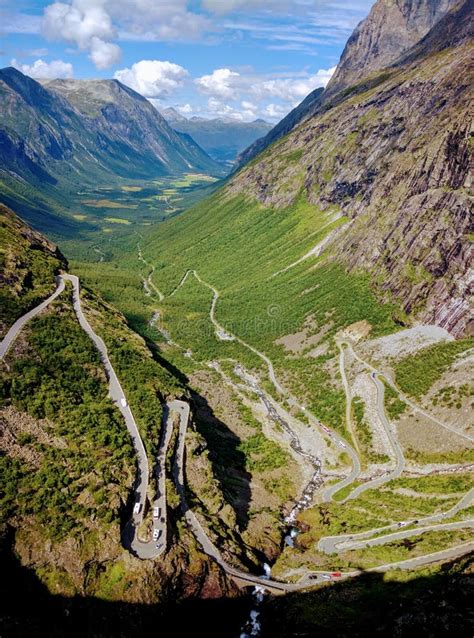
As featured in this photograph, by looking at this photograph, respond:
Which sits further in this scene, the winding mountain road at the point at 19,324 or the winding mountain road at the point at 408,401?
the winding mountain road at the point at 408,401

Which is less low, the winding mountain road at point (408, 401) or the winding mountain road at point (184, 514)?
the winding mountain road at point (408, 401)

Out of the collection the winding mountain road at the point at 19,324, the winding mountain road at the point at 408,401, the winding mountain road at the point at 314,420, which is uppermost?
the winding mountain road at the point at 19,324

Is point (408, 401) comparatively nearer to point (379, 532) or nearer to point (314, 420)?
point (314, 420)

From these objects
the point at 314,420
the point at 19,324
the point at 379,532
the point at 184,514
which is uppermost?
the point at 19,324

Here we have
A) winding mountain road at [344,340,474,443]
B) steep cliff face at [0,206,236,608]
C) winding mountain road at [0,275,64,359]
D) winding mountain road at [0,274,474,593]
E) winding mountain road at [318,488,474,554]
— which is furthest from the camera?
winding mountain road at [344,340,474,443]

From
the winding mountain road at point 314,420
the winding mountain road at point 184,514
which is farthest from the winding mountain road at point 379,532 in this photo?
the winding mountain road at point 314,420

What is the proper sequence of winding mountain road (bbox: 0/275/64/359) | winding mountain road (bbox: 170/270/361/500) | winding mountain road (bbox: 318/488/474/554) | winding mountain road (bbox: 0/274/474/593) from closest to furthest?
winding mountain road (bbox: 0/274/474/593)
winding mountain road (bbox: 318/488/474/554)
winding mountain road (bbox: 0/275/64/359)
winding mountain road (bbox: 170/270/361/500)

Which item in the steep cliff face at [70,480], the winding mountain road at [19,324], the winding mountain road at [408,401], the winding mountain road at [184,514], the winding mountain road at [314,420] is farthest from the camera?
the winding mountain road at [314,420]

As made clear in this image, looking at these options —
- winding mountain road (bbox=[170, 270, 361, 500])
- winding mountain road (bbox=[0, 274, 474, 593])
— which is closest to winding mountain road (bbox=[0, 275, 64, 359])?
winding mountain road (bbox=[0, 274, 474, 593])

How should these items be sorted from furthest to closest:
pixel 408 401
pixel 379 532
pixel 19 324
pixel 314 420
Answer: pixel 314 420 → pixel 408 401 → pixel 19 324 → pixel 379 532

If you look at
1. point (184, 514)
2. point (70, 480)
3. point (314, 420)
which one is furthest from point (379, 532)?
point (70, 480)

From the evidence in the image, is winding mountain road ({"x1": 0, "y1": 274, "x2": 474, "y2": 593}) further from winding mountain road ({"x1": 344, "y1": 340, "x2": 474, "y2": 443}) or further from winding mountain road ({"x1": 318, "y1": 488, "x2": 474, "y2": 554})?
winding mountain road ({"x1": 344, "y1": 340, "x2": 474, "y2": 443})

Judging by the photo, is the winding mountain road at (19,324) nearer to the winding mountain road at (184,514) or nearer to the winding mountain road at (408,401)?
the winding mountain road at (184,514)
